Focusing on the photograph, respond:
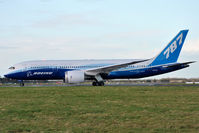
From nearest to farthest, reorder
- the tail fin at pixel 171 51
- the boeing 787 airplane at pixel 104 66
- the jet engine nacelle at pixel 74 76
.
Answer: the jet engine nacelle at pixel 74 76
the boeing 787 airplane at pixel 104 66
the tail fin at pixel 171 51

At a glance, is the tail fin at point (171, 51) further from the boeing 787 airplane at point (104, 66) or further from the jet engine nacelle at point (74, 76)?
the jet engine nacelle at point (74, 76)

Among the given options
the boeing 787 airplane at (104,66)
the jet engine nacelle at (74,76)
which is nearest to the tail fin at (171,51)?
the boeing 787 airplane at (104,66)

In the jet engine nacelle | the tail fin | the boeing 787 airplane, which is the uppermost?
the tail fin

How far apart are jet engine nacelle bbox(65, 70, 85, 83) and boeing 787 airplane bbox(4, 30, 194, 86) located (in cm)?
159

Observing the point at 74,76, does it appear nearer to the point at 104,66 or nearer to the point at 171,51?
the point at 104,66

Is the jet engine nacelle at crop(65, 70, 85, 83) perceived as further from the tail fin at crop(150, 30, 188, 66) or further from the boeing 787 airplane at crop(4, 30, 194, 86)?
the tail fin at crop(150, 30, 188, 66)

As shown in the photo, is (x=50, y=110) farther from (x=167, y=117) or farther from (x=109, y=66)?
(x=109, y=66)

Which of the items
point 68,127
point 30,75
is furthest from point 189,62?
point 68,127

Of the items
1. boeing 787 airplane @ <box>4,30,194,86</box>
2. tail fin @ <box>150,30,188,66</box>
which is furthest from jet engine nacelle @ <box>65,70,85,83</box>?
tail fin @ <box>150,30,188,66</box>

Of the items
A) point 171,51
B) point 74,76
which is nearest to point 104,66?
point 74,76

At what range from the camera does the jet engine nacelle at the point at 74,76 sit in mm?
30891

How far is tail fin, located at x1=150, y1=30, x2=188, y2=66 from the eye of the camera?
34094mm

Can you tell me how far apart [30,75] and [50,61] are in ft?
9.59

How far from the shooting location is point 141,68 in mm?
33906
